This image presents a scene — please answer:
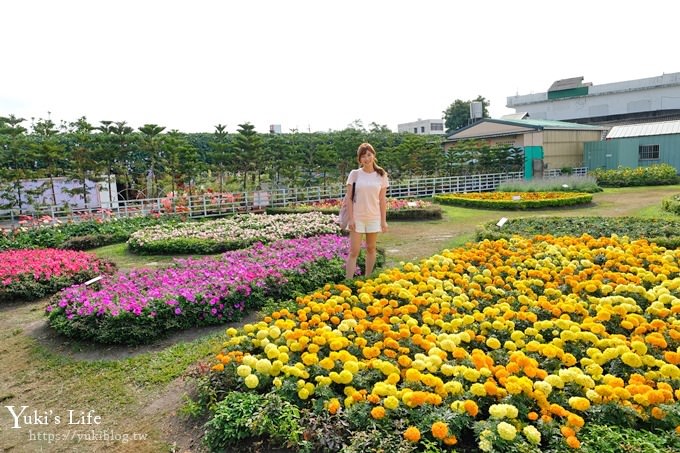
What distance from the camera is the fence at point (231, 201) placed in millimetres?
13953

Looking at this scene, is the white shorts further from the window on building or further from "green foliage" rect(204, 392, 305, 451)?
the window on building

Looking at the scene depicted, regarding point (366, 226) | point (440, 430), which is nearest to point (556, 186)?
point (366, 226)

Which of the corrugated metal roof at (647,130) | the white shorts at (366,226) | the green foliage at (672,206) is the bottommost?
the green foliage at (672,206)

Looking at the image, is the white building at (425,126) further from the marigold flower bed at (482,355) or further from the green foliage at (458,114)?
the marigold flower bed at (482,355)

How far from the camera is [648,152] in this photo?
2545cm

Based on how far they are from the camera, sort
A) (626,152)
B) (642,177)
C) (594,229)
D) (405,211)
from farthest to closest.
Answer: (626,152)
(642,177)
(405,211)
(594,229)

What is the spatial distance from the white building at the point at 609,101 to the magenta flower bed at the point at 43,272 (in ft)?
139

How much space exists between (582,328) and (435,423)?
182cm

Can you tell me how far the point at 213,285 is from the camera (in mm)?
5176

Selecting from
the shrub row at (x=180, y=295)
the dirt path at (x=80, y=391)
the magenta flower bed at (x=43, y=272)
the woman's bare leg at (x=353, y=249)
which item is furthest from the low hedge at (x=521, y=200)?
the dirt path at (x=80, y=391)

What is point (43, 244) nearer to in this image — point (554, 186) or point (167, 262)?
point (167, 262)

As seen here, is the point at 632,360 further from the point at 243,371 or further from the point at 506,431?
the point at 243,371

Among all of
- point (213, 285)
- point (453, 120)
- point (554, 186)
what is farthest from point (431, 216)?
point (453, 120)

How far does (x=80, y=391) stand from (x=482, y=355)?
2.99m
